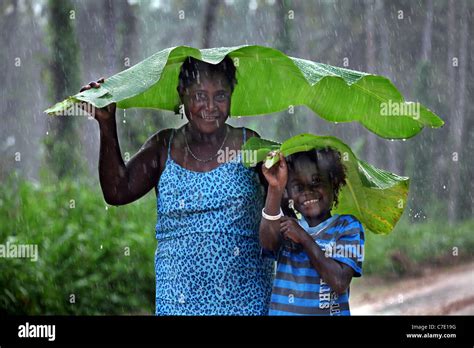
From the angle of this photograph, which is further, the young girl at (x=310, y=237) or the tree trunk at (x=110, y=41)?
the tree trunk at (x=110, y=41)

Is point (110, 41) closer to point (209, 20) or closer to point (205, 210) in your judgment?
point (209, 20)

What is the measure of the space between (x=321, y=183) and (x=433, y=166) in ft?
60.7

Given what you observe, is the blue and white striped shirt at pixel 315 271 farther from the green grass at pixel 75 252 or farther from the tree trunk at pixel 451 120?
the tree trunk at pixel 451 120

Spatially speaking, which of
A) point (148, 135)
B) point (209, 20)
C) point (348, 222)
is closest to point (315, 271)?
point (348, 222)

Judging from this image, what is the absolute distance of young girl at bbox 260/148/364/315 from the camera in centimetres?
360

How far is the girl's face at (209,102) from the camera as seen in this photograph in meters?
3.78

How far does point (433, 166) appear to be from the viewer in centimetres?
2167

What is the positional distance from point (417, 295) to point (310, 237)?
33.2ft

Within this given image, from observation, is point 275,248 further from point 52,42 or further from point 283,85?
point 52,42
